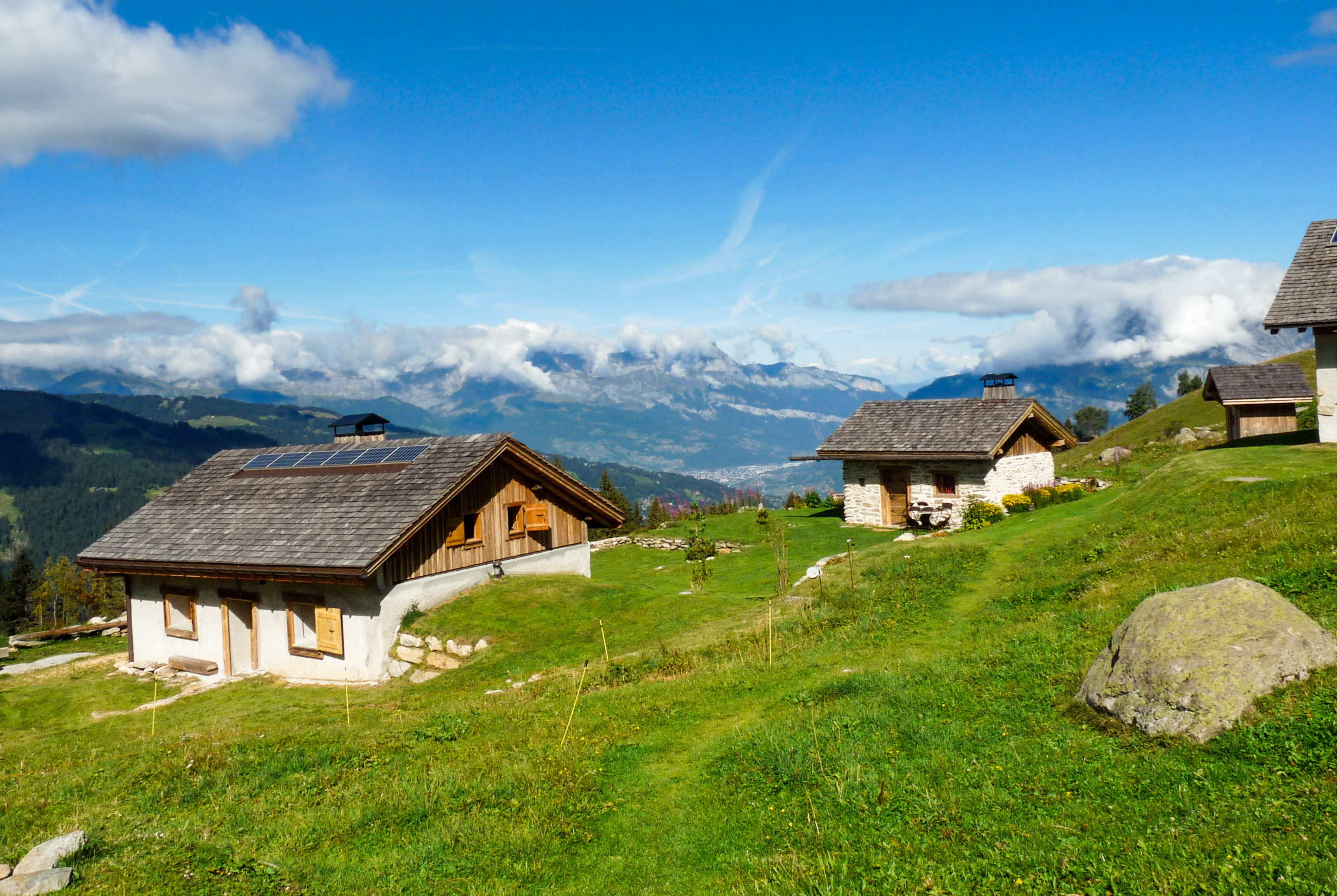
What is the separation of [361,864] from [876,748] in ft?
19.9

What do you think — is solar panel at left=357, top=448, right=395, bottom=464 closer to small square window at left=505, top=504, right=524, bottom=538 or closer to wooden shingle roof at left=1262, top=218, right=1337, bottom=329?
small square window at left=505, top=504, right=524, bottom=538

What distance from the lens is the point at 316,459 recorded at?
97.9 feet

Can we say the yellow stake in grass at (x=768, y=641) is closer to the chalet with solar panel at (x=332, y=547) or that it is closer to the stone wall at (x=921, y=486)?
the chalet with solar panel at (x=332, y=547)

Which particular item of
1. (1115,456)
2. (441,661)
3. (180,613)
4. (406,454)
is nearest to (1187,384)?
(1115,456)

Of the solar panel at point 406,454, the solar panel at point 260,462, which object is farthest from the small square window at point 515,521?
the solar panel at point 260,462

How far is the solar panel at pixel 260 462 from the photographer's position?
3069 cm

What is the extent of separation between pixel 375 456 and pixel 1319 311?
105 feet

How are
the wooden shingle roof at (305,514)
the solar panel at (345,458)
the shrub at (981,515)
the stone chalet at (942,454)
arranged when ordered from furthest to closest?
the stone chalet at (942,454) < the shrub at (981,515) < the solar panel at (345,458) < the wooden shingle roof at (305,514)

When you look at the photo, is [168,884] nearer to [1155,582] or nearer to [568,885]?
[568,885]

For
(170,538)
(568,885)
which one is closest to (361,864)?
(568,885)

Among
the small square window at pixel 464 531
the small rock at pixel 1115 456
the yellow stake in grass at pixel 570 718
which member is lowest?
the yellow stake in grass at pixel 570 718

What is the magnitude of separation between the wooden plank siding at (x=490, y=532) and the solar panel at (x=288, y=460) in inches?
353

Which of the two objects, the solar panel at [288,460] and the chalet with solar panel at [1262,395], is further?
the chalet with solar panel at [1262,395]

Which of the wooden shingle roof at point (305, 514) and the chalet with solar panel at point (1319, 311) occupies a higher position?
the chalet with solar panel at point (1319, 311)
